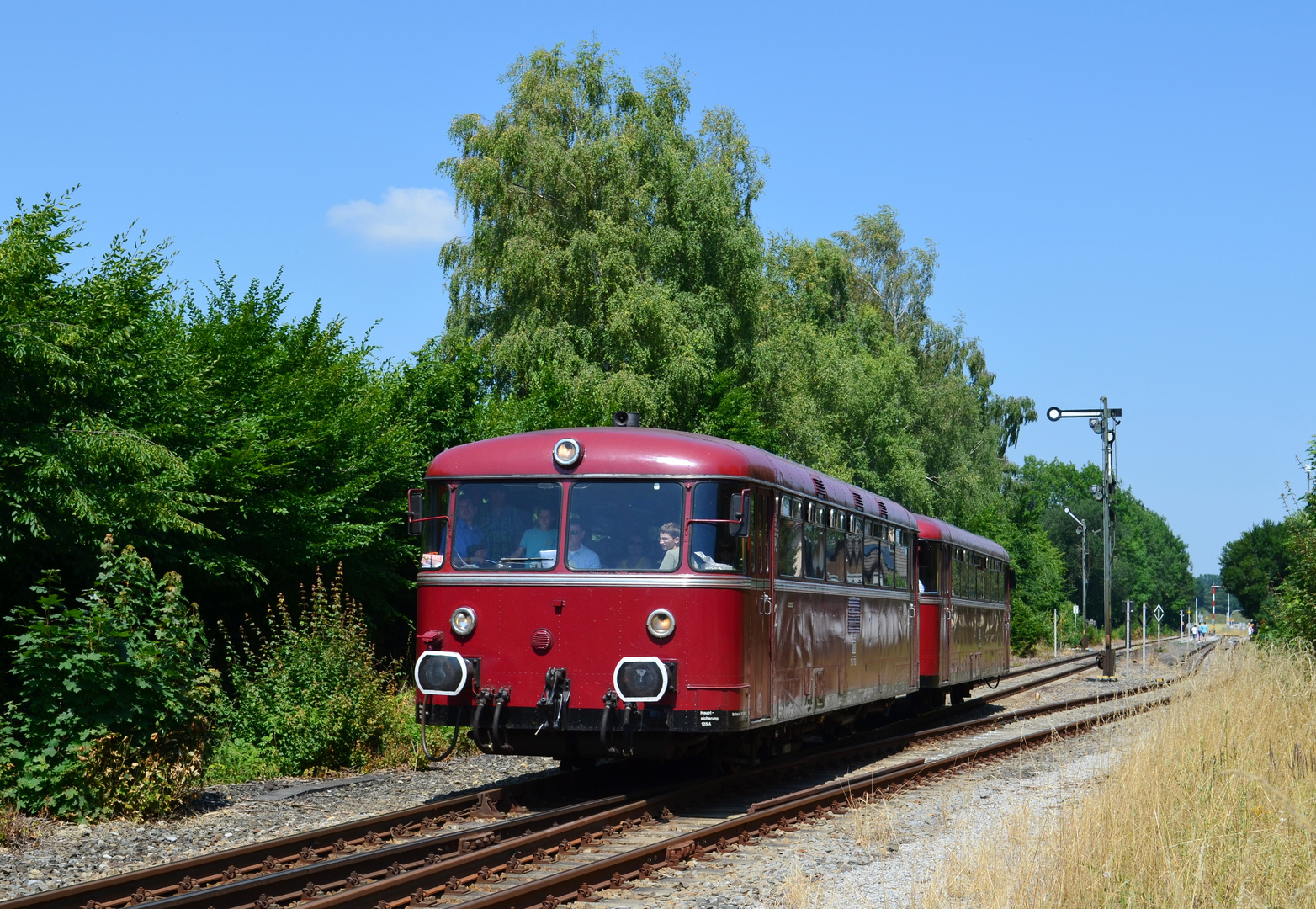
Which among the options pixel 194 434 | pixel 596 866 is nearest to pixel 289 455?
pixel 194 434

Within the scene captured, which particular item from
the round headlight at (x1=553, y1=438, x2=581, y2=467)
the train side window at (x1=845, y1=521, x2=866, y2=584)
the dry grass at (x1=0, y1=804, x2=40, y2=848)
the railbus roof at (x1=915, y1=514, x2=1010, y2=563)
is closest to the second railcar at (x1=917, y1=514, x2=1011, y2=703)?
the railbus roof at (x1=915, y1=514, x2=1010, y2=563)

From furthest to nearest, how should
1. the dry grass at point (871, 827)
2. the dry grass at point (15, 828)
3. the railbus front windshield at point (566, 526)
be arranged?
1. the railbus front windshield at point (566, 526)
2. the dry grass at point (871, 827)
3. the dry grass at point (15, 828)

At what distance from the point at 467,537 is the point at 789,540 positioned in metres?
3.00

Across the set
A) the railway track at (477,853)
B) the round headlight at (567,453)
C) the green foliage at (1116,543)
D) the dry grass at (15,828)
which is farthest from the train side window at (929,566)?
the green foliage at (1116,543)

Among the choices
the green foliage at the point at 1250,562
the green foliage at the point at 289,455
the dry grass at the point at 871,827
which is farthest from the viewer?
the green foliage at the point at 1250,562

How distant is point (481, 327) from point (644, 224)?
5831mm

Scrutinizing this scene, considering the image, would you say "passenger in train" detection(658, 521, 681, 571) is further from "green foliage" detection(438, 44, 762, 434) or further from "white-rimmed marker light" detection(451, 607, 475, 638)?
"green foliage" detection(438, 44, 762, 434)

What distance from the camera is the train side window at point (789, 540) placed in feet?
40.2

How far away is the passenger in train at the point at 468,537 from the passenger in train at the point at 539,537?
0.99 feet

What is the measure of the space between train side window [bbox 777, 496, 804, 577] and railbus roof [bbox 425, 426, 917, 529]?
0.39 m

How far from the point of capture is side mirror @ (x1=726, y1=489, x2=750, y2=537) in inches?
425

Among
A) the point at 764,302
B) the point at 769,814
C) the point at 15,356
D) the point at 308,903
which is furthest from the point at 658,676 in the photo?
the point at 764,302

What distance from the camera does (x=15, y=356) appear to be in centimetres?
1138

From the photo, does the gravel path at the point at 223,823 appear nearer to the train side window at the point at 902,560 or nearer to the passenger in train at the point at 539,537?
the passenger in train at the point at 539,537
